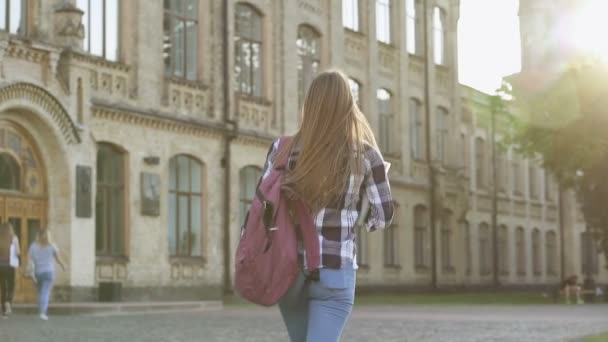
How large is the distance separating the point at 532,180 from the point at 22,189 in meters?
38.4

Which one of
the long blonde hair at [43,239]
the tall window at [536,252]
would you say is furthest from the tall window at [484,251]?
the long blonde hair at [43,239]

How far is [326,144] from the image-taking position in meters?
5.17

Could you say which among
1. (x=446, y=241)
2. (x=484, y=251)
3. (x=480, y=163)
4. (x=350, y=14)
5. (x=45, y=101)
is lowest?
(x=484, y=251)

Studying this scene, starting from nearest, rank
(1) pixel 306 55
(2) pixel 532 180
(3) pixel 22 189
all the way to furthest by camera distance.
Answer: (3) pixel 22 189 → (1) pixel 306 55 → (2) pixel 532 180

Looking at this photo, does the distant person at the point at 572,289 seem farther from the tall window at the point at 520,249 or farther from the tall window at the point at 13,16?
the tall window at the point at 13,16

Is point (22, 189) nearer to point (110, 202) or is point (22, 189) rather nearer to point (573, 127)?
point (110, 202)

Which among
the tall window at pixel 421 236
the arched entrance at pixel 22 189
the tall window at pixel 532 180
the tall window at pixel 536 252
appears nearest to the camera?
the arched entrance at pixel 22 189

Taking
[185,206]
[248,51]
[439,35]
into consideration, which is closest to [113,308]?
[185,206]

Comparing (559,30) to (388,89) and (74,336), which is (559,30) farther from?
(74,336)

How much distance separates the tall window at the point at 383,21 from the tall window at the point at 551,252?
20988mm

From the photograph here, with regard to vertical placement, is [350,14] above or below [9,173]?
above

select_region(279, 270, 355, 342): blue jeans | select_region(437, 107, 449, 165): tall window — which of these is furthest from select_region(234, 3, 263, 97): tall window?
select_region(279, 270, 355, 342): blue jeans

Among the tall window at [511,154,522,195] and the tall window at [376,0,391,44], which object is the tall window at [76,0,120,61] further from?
the tall window at [511,154,522,195]

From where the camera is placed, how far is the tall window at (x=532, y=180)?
2363 inches
